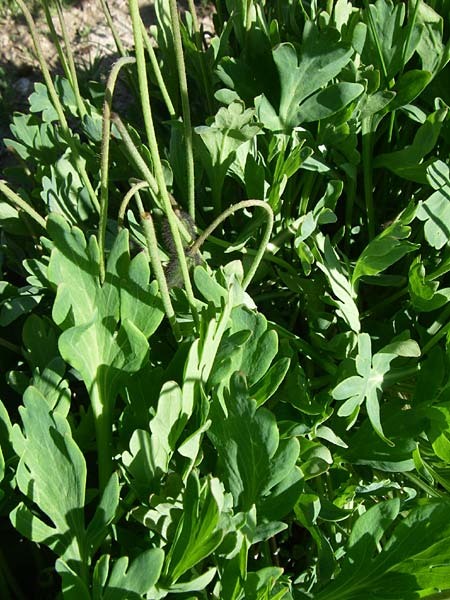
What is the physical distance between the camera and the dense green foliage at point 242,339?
2.64ft

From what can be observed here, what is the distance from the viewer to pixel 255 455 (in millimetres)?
811

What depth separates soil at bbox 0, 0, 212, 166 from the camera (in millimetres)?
2170

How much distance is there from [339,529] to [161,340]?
15.2 inches

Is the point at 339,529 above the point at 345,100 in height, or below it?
below

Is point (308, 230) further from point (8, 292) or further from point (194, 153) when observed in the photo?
point (8, 292)

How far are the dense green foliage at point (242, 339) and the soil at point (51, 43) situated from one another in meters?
0.91

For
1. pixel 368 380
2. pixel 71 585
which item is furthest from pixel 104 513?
pixel 368 380

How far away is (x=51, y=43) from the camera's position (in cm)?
230

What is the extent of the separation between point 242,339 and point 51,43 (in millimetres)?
1780

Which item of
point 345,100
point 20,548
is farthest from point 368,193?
point 20,548

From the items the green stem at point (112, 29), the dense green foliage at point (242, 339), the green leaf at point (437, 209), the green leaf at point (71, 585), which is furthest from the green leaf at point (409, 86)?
the green leaf at point (71, 585)

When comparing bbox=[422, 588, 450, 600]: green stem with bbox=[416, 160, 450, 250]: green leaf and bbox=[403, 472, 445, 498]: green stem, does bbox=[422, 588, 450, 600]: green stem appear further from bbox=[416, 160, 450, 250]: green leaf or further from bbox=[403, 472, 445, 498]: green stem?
bbox=[416, 160, 450, 250]: green leaf

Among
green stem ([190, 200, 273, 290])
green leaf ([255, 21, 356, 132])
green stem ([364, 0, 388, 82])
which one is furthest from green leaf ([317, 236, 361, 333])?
green stem ([364, 0, 388, 82])

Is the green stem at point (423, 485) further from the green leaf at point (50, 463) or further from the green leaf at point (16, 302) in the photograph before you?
the green leaf at point (16, 302)
